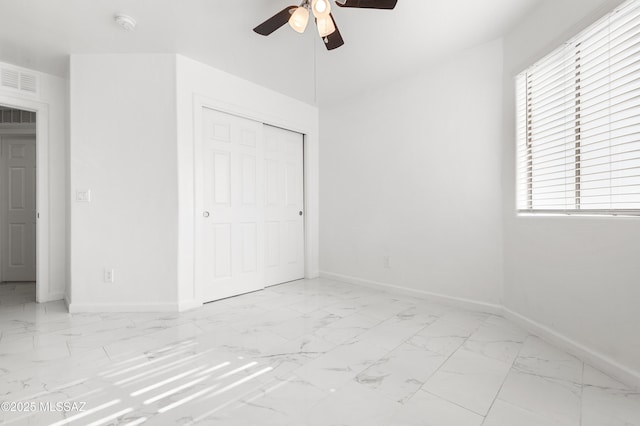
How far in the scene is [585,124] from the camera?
1969 mm

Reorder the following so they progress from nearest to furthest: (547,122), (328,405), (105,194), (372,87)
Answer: (328,405) → (547,122) → (105,194) → (372,87)

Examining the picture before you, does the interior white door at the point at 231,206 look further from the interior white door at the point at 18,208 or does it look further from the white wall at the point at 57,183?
the interior white door at the point at 18,208

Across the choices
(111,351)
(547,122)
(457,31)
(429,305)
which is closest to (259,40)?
(457,31)

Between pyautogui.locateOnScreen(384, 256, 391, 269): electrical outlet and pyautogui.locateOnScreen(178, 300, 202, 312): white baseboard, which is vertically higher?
pyautogui.locateOnScreen(384, 256, 391, 269): electrical outlet

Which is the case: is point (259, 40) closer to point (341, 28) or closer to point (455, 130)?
point (341, 28)

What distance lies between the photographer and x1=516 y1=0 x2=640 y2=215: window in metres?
1.68

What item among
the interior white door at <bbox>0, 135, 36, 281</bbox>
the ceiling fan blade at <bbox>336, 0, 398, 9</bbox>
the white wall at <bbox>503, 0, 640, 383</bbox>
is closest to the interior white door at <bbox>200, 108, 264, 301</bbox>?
the ceiling fan blade at <bbox>336, 0, 398, 9</bbox>

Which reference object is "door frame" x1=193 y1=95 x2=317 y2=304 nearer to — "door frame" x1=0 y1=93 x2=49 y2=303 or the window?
"door frame" x1=0 y1=93 x2=49 y2=303

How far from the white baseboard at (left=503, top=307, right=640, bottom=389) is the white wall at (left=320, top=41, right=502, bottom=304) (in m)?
0.38

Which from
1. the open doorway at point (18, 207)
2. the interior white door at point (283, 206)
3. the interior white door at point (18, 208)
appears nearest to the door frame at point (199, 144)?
the interior white door at point (283, 206)

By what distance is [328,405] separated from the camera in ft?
4.76

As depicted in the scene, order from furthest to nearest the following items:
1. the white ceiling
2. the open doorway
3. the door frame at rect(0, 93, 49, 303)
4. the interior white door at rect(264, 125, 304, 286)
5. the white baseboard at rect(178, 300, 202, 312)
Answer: the open doorway, the interior white door at rect(264, 125, 304, 286), the door frame at rect(0, 93, 49, 303), the white baseboard at rect(178, 300, 202, 312), the white ceiling

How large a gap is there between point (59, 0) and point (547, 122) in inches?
145

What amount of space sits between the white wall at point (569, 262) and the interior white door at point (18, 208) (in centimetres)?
586
